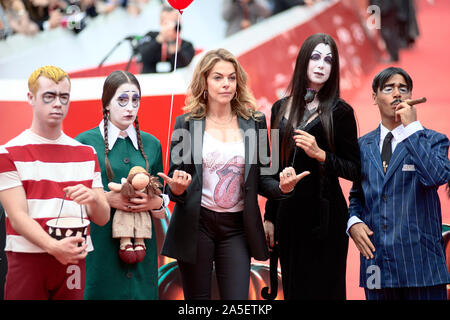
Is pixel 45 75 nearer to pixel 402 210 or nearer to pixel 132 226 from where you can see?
pixel 132 226

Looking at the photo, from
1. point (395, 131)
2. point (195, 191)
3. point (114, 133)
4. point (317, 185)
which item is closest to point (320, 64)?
point (395, 131)

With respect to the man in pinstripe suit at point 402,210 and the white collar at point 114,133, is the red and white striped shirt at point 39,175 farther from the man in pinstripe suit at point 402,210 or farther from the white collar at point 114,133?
the man in pinstripe suit at point 402,210

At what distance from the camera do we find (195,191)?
2910mm

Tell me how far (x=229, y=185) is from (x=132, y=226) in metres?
0.51

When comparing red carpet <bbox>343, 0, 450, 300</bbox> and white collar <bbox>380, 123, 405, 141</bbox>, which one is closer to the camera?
white collar <bbox>380, 123, 405, 141</bbox>

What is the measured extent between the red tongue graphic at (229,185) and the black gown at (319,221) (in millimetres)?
377

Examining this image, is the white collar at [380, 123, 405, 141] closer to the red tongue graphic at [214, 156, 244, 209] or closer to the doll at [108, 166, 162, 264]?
the red tongue graphic at [214, 156, 244, 209]

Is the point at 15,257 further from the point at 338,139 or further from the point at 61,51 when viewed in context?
the point at 61,51

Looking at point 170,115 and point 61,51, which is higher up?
point 61,51

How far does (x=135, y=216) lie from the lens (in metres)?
3.04

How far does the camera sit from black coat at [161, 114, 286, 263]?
9.50 ft

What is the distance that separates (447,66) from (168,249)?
2444 millimetres

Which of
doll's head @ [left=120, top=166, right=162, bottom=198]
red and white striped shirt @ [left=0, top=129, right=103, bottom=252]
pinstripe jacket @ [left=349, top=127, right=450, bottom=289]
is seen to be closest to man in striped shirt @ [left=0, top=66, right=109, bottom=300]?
red and white striped shirt @ [left=0, top=129, right=103, bottom=252]
